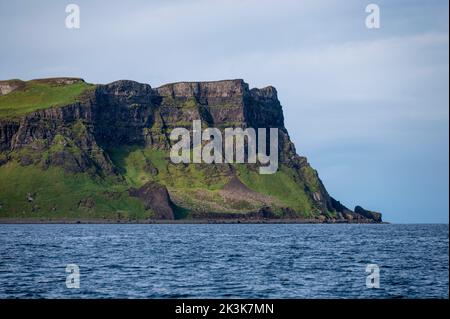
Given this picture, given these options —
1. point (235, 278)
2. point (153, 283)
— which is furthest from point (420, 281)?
point (153, 283)

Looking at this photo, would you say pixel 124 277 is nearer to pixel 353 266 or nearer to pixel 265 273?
pixel 265 273

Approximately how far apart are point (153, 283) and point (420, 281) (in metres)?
29.5

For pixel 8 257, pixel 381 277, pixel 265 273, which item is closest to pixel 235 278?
pixel 265 273

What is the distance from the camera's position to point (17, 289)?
75625 mm

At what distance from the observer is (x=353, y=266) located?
103250 mm

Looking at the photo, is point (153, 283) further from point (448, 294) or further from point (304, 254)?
point (304, 254)

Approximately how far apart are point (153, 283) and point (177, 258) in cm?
3763

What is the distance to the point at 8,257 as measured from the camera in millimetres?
120188

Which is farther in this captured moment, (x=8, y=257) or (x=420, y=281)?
(x=8, y=257)

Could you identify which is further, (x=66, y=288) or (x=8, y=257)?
(x=8, y=257)
